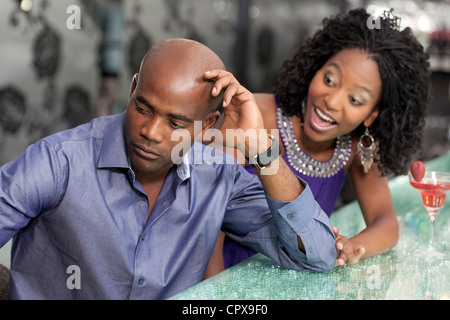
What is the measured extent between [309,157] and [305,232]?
2.34ft

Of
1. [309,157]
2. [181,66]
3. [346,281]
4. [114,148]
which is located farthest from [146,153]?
[309,157]

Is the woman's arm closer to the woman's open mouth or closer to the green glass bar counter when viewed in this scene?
the green glass bar counter

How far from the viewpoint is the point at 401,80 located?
1.84 m

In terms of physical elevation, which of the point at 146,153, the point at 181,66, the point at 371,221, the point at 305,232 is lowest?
the point at 371,221

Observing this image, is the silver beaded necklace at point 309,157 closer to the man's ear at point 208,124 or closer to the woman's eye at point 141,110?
the man's ear at point 208,124

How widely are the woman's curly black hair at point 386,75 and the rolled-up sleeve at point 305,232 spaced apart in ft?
2.22

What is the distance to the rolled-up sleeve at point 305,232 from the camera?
129 centimetres

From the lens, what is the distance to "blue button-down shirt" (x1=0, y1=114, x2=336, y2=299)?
112 cm

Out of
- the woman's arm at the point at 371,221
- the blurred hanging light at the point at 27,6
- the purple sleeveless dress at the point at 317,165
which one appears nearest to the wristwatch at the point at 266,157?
the woman's arm at the point at 371,221

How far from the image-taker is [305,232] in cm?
130

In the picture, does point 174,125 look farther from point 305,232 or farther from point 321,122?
point 321,122

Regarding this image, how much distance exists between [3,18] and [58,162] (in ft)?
8.83

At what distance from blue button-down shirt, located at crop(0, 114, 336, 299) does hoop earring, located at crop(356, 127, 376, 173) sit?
68 centimetres

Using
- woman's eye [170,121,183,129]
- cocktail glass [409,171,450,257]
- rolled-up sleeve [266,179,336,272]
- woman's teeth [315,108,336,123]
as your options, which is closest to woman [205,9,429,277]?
woman's teeth [315,108,336,123]
